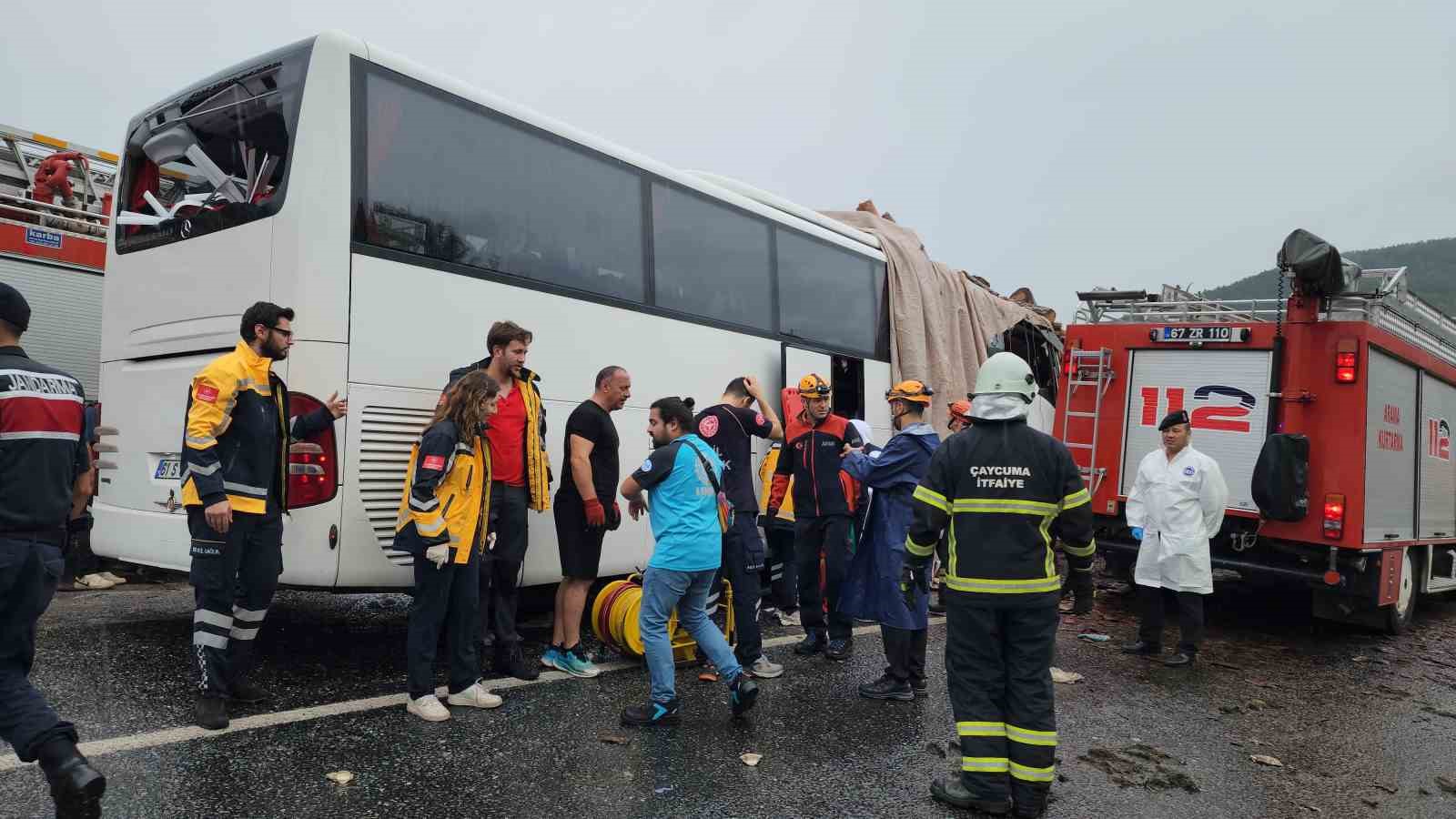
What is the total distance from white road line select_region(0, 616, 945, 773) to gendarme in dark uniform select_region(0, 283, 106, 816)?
63 cm

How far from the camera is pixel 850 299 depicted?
9.23m

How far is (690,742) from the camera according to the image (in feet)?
14.4

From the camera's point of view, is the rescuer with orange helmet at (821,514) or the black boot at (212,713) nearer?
the black boot at (212,713)

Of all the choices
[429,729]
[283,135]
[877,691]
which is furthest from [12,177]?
[877,691]

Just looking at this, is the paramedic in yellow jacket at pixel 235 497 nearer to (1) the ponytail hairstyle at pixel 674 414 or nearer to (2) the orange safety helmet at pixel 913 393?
(1) the ponytail hairstyle at pixel 674 414

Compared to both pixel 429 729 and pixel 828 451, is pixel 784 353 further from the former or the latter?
pixel 429 729

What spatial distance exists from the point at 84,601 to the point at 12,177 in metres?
4.98

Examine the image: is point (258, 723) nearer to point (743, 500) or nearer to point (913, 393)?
point (743, 500)

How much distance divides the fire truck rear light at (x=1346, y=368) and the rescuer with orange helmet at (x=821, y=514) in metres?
4.33

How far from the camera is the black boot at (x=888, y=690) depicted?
531cm

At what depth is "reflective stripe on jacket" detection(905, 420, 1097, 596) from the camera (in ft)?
12.8

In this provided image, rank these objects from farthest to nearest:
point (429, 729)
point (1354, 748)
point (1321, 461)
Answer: point (1321, 461) < point (1354, 748) < point (429, 729)

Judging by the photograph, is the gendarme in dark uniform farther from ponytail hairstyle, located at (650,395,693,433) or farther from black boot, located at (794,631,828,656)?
black boot, located at (794,631,828,656)

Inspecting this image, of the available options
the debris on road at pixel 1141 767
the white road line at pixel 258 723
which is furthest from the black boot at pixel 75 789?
the debris on road at pixel 1141 767
